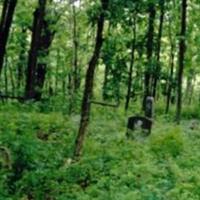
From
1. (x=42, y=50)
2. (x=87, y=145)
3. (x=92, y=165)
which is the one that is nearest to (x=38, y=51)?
(x=42, y=50)

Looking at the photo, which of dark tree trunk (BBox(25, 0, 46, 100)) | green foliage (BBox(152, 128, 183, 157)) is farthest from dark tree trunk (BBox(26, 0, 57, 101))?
green foliage (BBox(152, 128, 183, 157))

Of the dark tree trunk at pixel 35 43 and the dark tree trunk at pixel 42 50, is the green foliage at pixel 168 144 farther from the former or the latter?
the dark tree trunk at pixel 42 50

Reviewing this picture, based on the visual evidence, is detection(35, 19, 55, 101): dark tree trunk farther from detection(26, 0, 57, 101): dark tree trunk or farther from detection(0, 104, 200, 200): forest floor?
detection(0, 104, 200, 200): forest floor

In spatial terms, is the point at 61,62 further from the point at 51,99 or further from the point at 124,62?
the point at 51,99

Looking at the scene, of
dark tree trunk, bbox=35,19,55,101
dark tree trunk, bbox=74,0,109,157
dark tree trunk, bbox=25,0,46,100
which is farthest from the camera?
dark tree trunk, bbox=35,19,55,101

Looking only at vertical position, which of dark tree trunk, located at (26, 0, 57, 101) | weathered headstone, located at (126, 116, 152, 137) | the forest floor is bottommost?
the forest floor

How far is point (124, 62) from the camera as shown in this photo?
34.1 metres

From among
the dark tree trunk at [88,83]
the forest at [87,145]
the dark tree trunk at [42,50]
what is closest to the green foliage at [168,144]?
the forest at [87,145]

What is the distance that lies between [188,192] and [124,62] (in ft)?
78.8

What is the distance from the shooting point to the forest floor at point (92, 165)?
10.8 m

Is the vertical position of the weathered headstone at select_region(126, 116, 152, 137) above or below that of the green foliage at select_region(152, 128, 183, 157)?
above

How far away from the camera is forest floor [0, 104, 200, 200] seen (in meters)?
10.8

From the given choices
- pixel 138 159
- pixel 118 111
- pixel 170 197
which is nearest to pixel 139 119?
pixel 138 159

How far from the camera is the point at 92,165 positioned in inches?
494
